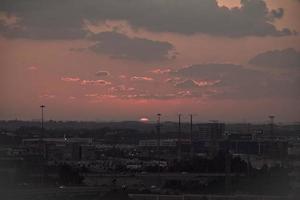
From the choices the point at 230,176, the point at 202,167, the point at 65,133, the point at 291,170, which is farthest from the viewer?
the point at 65,133

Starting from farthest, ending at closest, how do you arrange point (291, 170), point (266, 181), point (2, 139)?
point (2, 139), point (266, 181), point (291, 170)

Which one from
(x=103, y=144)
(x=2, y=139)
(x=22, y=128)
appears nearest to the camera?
(x=2, y=139)

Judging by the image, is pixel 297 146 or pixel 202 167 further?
pixel 202 167

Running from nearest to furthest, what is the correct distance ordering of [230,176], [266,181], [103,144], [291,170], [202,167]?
[291,170] < [266,181] < [230,176] < [202,167] < [103,144]

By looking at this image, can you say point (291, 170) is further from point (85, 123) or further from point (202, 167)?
point (85, 123)

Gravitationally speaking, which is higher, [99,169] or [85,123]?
[85,123]

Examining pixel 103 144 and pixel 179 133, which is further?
pixel 103 144

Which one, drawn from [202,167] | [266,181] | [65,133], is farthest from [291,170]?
[65,133]

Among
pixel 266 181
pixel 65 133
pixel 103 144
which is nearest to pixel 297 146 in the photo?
pixel 266 181

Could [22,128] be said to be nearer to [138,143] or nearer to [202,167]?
[202,167]

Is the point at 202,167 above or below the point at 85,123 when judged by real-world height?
below
